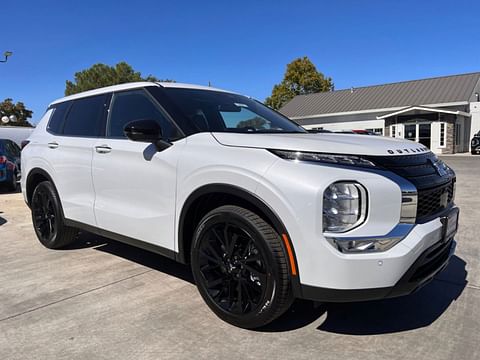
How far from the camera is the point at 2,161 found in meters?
10.7

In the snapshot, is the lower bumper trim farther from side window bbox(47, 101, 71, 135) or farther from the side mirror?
side window bbox(47, 101, 71, 135)

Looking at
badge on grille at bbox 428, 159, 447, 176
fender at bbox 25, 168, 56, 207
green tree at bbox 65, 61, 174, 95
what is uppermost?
green tree at bbox 65, 61, 174, 95

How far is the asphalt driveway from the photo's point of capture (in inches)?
104

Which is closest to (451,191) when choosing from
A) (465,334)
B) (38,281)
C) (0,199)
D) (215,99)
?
(465,334)

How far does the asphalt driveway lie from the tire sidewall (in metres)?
0.10

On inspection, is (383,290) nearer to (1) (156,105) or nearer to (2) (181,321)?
(2) (181,321)

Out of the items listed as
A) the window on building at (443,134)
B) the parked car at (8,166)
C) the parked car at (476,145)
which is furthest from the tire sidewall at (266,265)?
the window on building at (443,134)

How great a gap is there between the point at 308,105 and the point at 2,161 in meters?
30.5

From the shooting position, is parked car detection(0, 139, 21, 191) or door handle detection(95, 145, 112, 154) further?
parked car detection(0, 139, 21, 191)

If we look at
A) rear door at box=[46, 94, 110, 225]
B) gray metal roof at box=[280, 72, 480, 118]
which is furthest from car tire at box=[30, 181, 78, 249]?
gray metal roof at box=[280, 72, 480, 118]

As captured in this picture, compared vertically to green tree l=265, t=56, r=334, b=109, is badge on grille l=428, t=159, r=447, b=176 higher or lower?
lower

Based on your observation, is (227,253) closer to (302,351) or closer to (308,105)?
(302,351)

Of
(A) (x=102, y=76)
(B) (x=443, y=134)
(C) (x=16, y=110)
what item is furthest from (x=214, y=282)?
(C) (x=16, y=110)

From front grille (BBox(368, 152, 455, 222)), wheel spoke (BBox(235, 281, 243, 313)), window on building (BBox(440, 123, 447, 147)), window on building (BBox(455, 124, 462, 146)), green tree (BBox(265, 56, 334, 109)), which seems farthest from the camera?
green tree (BBox(265, 56, 334, 109))
